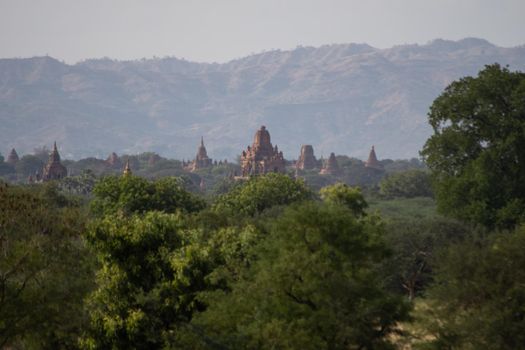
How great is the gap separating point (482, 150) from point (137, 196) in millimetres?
19703

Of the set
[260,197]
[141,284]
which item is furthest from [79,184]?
[141,284]

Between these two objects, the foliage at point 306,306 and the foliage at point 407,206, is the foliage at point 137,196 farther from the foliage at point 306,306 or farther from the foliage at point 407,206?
the foliage at point 407,206

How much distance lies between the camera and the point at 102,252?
2558 cm

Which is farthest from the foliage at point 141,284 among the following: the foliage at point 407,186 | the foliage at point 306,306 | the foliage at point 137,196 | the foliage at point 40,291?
the foliage at point 407,186

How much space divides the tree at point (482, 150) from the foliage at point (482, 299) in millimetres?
14642

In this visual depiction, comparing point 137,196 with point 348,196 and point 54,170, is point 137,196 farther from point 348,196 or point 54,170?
point 54,170

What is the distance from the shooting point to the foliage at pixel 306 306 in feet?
71.3

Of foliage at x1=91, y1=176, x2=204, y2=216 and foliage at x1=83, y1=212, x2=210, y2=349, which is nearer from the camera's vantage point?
foliage at x1=83, y1=212, x2=210, y2=349

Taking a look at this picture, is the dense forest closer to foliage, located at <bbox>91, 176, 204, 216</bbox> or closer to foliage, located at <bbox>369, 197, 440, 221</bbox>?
foliage, located at <bbox>91, 176, 204, 216</bbox>

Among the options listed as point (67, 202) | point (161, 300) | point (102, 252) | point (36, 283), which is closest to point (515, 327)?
point (161, 300)

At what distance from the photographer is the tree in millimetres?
43469

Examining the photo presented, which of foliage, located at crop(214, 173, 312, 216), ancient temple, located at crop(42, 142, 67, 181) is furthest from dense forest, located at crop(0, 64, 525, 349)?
ancient temple, located at crop(42, 142, 67, 181)

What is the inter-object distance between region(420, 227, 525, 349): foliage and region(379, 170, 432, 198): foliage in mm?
95355

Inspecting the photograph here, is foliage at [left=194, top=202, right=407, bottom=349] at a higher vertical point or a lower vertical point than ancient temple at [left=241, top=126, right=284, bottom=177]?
lower
